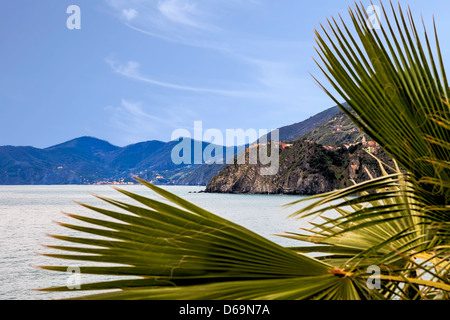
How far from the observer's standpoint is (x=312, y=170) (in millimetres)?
132625

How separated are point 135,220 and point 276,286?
1.80 feet

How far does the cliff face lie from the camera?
404 feet

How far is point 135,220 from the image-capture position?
149 centimetres

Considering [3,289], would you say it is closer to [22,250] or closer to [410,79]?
[22,250]

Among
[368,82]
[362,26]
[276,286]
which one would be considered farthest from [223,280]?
[362,26]

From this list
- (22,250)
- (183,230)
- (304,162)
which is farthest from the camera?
(304,162)

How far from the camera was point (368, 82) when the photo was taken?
1874mm

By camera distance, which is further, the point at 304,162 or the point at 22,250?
the point at 304,162

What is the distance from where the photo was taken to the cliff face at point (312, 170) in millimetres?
123188
